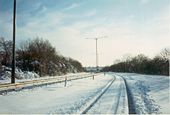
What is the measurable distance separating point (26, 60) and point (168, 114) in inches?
1929

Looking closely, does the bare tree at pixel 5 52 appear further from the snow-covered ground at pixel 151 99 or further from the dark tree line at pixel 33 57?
the snow-covered ground at pixel 151 99

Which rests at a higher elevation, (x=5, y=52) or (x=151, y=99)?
(x=5, y=52)

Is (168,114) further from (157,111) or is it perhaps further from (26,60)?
(26,60)

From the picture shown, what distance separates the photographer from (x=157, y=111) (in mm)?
14469

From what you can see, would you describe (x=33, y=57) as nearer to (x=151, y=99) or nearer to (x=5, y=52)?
(x=5, y=52)

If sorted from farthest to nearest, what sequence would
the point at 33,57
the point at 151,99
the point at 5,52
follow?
1. the point at 33,57
2. the point at 5,52
3. the point at 151,99

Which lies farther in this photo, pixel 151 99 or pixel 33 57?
pixel 33 57

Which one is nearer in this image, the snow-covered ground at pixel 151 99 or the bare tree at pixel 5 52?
the snow-covered ground at pixel 151 99

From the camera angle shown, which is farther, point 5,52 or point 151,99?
point 5,52

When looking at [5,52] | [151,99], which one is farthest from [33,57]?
[151,99]

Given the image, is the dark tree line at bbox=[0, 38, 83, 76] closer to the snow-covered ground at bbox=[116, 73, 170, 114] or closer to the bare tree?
the bare tree

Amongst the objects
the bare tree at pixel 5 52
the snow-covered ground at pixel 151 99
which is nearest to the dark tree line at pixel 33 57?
the bare tree at pixel 5 52

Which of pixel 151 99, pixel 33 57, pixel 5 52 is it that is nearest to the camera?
A: pixel 151 99

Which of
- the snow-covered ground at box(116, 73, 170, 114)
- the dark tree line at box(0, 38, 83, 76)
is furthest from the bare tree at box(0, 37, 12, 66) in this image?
the snow-covered ground at box(116, 73, 170, 114)
